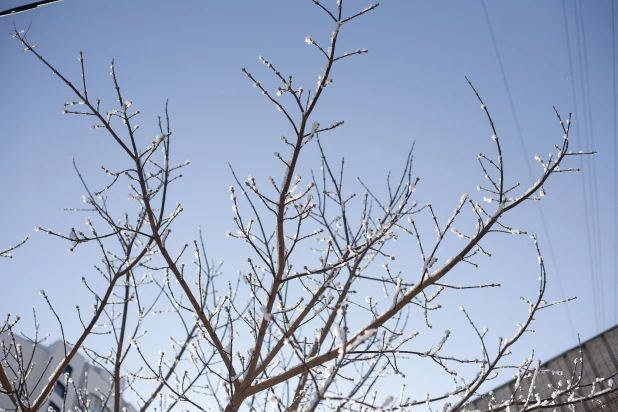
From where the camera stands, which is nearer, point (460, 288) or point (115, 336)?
point (460, 288)

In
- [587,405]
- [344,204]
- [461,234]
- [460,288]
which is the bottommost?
[587,405]

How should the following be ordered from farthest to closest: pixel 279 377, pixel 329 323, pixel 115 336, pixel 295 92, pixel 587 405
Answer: pixel 587 405, pixel 115 336, pixel 329 323, pixel 279 377, pixel 295 92

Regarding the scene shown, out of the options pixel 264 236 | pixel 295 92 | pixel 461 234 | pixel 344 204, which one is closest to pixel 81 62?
pixel 295 92

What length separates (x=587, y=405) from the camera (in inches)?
271

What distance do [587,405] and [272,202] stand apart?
7132 millimetres

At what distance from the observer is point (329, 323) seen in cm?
343

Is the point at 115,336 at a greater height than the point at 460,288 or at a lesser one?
greater

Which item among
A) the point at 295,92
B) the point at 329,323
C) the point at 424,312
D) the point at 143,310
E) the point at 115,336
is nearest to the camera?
the point at 295,92

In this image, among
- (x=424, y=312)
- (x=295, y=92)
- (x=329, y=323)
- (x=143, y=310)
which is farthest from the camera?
(x=143, y=310)

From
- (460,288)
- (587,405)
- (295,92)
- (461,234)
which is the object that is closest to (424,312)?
(460,288)

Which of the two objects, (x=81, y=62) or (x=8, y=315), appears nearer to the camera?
(x=81, y=62)

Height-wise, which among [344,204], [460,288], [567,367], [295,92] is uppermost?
[295,92]

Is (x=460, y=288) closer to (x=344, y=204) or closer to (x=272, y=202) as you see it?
(x=344, y=204)

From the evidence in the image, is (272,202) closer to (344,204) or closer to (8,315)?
(344,204)
